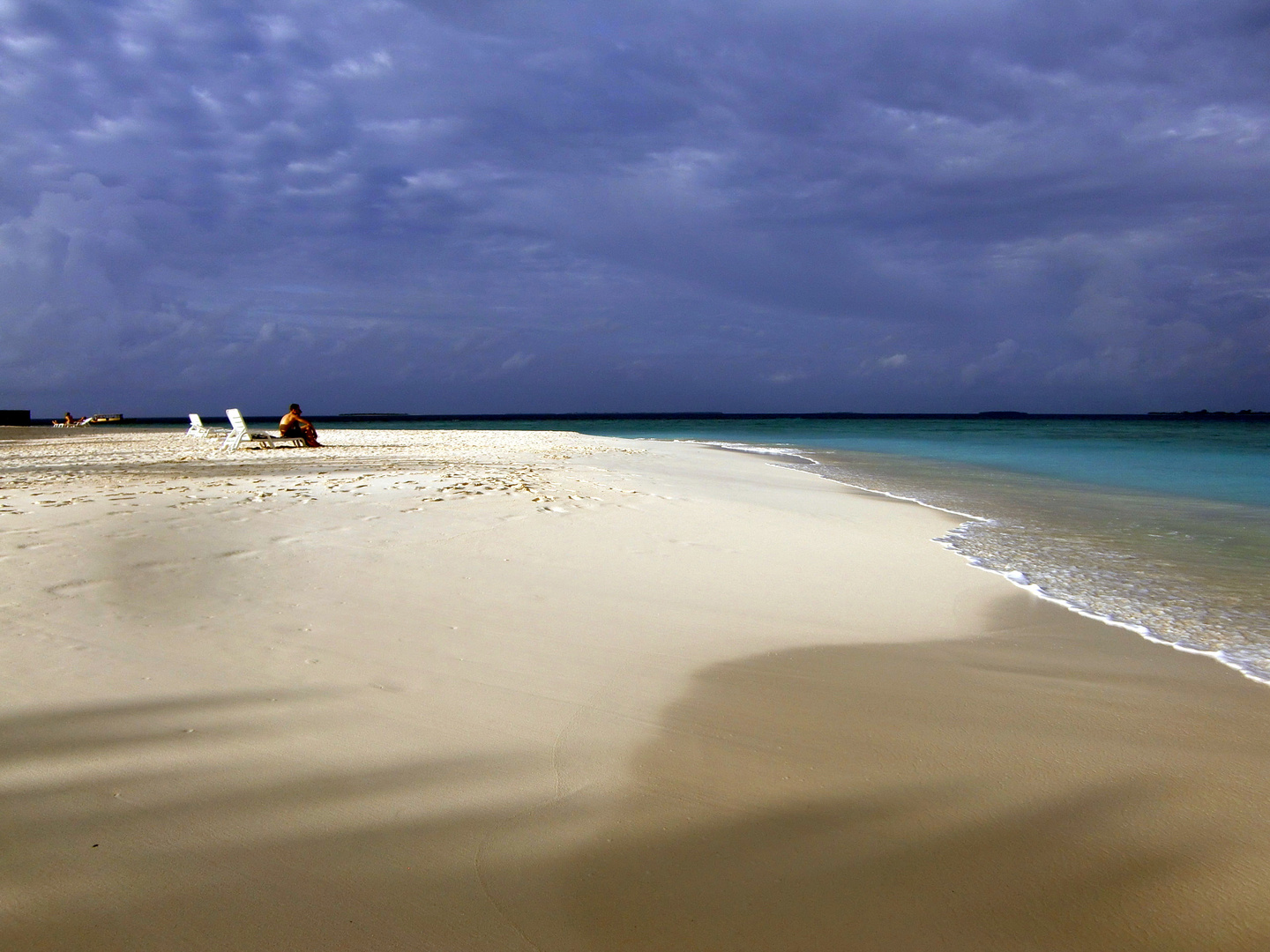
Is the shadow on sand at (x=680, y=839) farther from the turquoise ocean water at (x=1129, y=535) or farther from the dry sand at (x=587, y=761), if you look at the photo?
the turquoise ocean water at (x=1129, y=535)

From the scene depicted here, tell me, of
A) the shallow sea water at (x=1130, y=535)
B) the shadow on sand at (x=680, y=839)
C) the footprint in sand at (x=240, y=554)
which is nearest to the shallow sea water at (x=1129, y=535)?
the shallow sea water at (x=1130, y=535)

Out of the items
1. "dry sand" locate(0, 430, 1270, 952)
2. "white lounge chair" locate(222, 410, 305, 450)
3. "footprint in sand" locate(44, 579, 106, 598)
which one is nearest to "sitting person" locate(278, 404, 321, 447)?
"white lounge chair" locate(222, 410, 305, 450)

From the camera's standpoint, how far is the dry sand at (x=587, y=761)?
2.04m

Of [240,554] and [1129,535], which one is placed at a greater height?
[240,554]

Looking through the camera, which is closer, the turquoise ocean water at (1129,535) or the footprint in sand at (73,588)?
the footprint in sand at (73,588)

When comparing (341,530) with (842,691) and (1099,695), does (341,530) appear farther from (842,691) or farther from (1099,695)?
(1099,695)

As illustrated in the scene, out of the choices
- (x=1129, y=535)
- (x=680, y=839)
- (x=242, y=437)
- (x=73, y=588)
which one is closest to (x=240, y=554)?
(x=73, y=588)

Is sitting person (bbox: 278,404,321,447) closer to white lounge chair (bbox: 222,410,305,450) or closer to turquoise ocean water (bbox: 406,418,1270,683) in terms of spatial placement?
white lounge chair (bbox: 222,410,305,450)

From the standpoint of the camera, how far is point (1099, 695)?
383 cm

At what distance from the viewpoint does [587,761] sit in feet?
9.50

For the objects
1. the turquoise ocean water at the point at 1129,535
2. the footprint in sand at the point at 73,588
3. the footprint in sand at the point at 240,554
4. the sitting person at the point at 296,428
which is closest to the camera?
the footprint in sand at the point at 73,588

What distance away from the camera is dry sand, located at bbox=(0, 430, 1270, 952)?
204cm

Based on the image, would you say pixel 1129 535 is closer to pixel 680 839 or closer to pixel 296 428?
pixel 680 839

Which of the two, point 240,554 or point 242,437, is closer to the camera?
point 240,554
